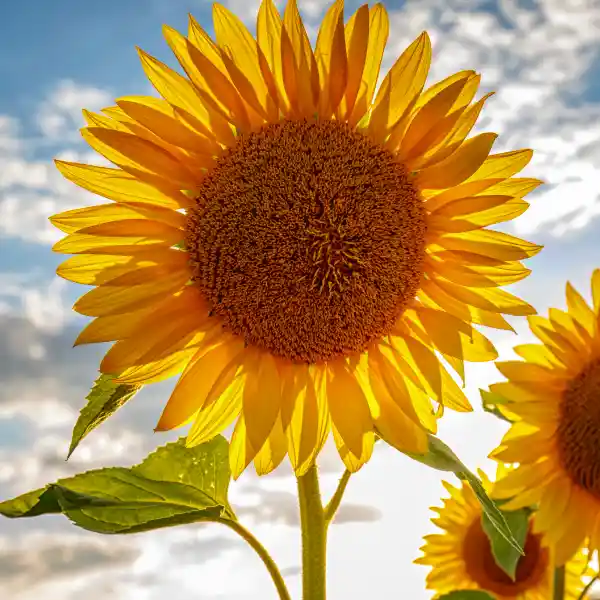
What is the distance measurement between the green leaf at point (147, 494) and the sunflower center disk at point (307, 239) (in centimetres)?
44

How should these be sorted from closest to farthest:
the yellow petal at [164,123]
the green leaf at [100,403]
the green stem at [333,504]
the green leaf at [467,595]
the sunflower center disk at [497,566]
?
the green leaf at [100,403]
the yellow petal at [164,123]
the green stem at [333,504]
the green leaf at [467,595]
the sunflower center disk at [497,566]

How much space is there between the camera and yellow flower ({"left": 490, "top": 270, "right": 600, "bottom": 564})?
124 inches

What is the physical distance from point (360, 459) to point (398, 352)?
29cm

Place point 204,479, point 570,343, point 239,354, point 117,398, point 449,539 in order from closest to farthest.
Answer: point 117,398 < point 239,354 < point 204,479 < point 570,343 < point 449,539

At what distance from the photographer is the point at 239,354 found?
2027 millimetres

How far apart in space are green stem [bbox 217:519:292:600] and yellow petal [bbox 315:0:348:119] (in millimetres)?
1073

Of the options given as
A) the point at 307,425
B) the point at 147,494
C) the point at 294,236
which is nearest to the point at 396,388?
the point at 307,425

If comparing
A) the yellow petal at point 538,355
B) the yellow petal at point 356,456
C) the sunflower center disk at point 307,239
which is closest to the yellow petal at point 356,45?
the sunflower center disk at point 307,239

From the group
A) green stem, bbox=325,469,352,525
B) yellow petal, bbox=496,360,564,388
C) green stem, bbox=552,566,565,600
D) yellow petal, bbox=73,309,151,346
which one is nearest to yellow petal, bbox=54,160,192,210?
yellow petal, bbox=73,309,151,346

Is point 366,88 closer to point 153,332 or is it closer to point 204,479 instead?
point 153,332

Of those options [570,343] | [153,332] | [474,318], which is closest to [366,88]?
[474,318]

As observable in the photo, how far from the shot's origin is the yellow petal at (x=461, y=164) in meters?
1.92

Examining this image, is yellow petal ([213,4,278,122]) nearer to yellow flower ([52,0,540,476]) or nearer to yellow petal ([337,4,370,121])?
yellow flower ([52,0,540,476])

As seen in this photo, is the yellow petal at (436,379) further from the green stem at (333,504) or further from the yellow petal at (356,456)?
the green stem at (333,504)
